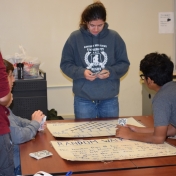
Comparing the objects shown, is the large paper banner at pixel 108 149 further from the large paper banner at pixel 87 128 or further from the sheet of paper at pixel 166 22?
the sheet of paper at pixel 166 22

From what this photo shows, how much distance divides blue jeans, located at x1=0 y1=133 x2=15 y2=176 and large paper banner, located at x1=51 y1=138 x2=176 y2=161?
0.24 meters

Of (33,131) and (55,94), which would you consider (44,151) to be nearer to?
(33,131)

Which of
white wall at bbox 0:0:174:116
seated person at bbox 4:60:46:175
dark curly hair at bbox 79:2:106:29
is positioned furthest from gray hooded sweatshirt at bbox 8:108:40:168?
white wall at bbox 0:0:174:116

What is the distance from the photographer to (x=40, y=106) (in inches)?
129

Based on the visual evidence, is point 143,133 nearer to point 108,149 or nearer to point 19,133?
point 108,149

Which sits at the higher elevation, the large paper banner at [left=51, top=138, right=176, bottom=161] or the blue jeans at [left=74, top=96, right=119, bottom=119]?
the blue jeans at [left=74, top=96, right=119, bottom=119]

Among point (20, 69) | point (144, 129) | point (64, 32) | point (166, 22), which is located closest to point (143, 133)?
point (144, 129)

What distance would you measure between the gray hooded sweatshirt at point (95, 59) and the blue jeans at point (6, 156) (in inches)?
38.8

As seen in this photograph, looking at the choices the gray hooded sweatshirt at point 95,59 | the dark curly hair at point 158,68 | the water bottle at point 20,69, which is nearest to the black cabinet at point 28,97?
the water bottle at point 20,69

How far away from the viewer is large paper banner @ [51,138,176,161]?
5.56ft

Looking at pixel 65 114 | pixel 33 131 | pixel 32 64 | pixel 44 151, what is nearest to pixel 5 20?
pixel 32 64

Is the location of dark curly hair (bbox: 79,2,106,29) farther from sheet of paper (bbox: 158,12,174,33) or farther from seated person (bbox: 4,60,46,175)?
sheet of paper (bbox: 158,12,174,33)

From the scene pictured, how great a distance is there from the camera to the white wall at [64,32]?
4109 mm

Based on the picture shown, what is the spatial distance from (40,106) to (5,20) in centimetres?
136
